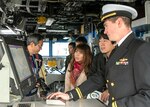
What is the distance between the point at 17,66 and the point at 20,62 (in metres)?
0.13

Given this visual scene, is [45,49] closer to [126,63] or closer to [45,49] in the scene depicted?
[45,49]

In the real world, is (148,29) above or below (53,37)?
above

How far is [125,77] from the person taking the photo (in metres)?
1.81

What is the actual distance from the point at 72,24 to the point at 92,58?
31.1 ft

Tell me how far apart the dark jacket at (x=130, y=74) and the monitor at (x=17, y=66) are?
59 centimetres

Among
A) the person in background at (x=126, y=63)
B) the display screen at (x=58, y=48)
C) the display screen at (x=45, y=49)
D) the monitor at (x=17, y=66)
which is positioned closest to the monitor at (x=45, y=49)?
the display screen at (x=45, y=49)

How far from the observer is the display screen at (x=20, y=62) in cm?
206

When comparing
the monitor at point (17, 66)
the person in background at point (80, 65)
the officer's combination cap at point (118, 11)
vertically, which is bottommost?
the person in background at point (80, 65)

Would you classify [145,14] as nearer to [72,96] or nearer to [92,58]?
[92,58]

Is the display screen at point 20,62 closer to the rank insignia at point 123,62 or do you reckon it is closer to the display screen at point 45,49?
the rank insignia at point 123,62

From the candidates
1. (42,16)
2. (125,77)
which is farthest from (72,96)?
(42,16)

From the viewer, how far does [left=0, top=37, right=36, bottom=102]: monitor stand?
1948mm

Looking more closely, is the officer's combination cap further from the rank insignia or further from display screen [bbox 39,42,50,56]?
display screen [bbox 39,42,50,56]

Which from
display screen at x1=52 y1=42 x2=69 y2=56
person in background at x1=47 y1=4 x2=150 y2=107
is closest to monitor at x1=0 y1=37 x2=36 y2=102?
person in background at x1=47 y1=4 x2=150 y2=107
